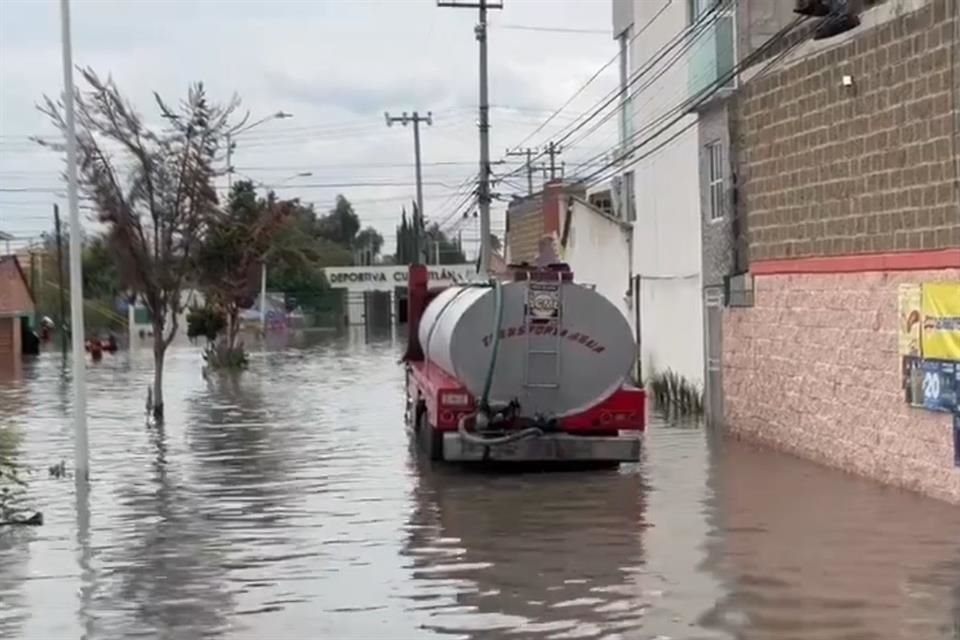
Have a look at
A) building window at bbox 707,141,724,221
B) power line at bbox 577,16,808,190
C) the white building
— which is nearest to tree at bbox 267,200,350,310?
the white building

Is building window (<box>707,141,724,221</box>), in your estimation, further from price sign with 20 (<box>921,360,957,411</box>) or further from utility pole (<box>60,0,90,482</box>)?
utility pole (<box>60,0,90,482</box>)

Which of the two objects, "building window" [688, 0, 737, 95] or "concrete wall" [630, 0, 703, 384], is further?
"concrete wall" [630, 0, 703, 384]

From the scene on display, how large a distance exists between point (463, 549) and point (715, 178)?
13799mm

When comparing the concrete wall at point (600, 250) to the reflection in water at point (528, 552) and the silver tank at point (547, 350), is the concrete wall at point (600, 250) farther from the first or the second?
the reflection in water at point (528, 552)

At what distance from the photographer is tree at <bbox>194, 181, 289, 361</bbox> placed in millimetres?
35344

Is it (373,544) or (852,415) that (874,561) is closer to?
(373,544)

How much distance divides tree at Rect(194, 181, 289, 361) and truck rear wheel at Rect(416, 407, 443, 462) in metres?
10.0

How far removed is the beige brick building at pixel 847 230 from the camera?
16734 millimetres

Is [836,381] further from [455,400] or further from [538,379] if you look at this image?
[455,400]

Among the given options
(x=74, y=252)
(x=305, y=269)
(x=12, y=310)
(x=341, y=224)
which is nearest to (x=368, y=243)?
(x=341, y=224)

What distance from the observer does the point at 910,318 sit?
677 inches

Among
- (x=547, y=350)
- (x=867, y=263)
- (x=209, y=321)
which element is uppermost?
(x=867, y=263)

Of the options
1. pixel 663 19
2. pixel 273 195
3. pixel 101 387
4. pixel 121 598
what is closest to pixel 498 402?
pixel 121 598

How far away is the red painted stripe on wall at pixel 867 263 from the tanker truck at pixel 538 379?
2.76m
